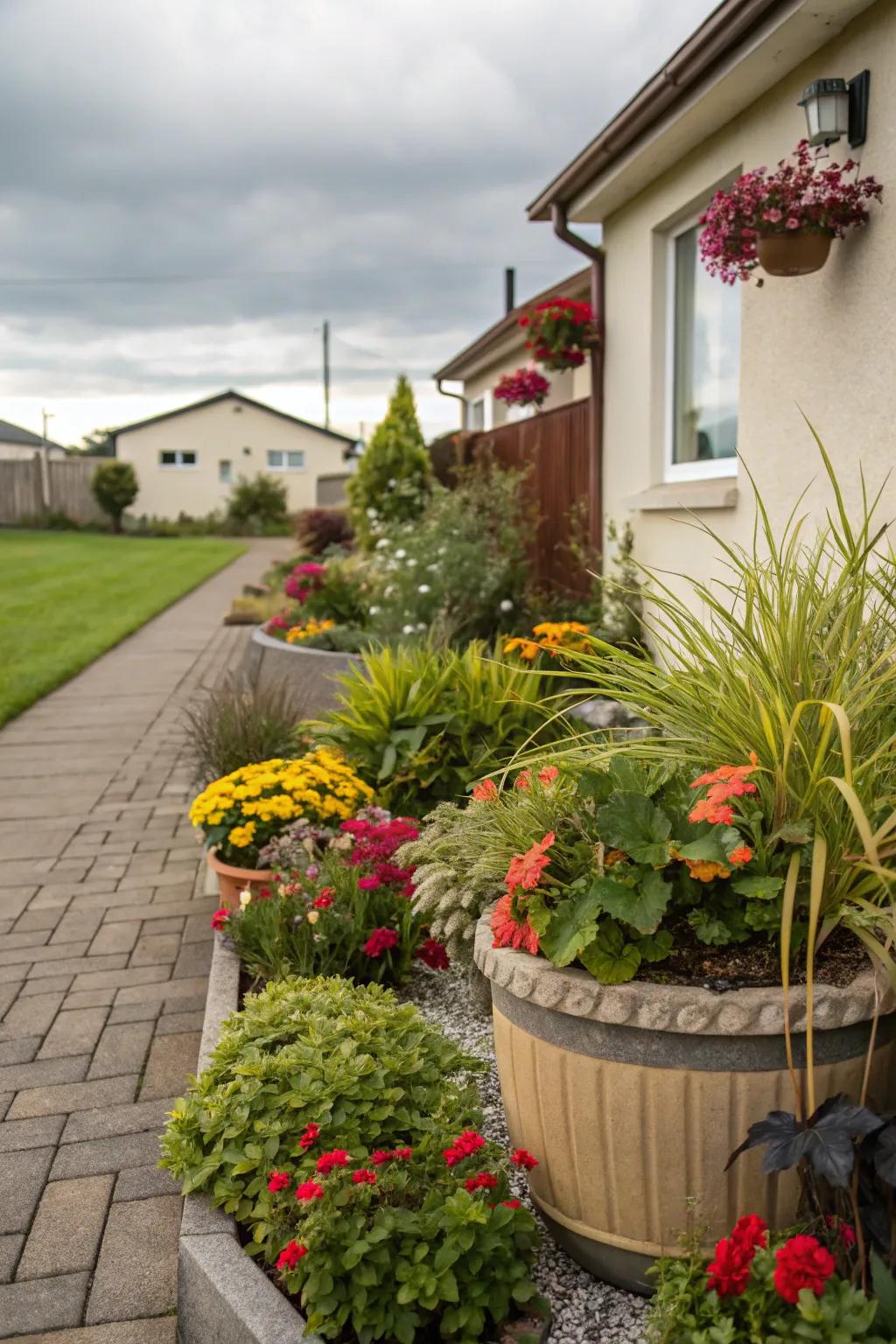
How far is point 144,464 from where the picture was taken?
43438 millimetres

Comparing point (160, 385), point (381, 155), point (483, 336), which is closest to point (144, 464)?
point (160, 385)

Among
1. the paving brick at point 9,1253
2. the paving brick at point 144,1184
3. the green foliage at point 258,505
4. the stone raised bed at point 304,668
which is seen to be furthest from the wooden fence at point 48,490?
the paving brick at point 9,1253

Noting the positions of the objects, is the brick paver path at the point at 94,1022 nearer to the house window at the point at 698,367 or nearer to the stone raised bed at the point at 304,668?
the stone raised bed at the point at 304,668

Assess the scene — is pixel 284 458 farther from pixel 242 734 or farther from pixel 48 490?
pixel 242 734

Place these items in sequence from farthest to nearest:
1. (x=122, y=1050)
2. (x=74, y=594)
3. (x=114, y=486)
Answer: (x=114, y=486) → (x=74, y=594) → (x=122, y=1050)

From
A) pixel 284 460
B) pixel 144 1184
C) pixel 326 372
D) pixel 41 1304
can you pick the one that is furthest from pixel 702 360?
pixel 326 372

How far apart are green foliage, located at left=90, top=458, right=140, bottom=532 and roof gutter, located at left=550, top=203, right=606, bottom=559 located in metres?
32.4

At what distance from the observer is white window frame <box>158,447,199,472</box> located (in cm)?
4344

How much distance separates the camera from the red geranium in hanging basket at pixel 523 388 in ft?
30.1

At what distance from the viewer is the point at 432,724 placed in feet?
15.0

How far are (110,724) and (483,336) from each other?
7.69 metres

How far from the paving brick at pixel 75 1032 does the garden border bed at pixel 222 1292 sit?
127 centimetres

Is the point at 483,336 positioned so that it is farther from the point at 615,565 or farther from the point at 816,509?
the point at 816,509

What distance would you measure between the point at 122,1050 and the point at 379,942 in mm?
946
